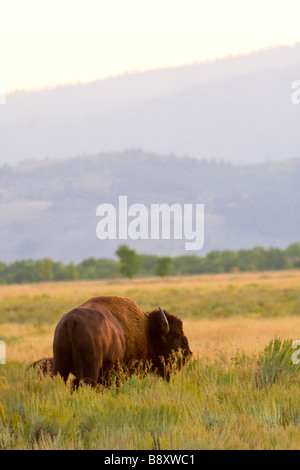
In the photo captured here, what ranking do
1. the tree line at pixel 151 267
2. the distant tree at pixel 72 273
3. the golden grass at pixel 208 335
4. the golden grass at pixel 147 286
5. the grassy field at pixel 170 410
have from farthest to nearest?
1. the tree line at pixel 151 267
2. the distant tree at pixel 72 273
3. the golden grass at pixel 147 286
4. the golden grass at pixel 208 335
5. the grassy field at pixel 170 410

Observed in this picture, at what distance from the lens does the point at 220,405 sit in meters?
8.16

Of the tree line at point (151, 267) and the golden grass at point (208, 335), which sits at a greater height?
the tree line at point (151, 267)

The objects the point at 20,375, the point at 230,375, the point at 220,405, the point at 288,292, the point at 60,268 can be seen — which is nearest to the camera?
the point at 220,405

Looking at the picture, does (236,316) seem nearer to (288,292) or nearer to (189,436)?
(288,292)

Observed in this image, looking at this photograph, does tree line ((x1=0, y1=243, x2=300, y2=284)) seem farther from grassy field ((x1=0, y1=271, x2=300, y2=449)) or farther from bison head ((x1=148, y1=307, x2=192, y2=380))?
grassy field ((x1=0, y1=271, x2=300, y2=449))

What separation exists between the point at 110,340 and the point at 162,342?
134 centimetres

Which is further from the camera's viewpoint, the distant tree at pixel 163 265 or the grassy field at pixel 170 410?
the distant tree at pixel 163 265

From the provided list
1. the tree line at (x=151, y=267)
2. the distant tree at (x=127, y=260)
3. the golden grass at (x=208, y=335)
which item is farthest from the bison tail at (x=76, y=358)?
the tree line at (x=151, y=267)

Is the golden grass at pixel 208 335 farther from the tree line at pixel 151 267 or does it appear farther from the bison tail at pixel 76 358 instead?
the tree line at pixel 151 267

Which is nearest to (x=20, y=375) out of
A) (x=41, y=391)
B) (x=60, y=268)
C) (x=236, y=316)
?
(x=41, y=391)

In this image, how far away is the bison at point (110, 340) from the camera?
8531 mm

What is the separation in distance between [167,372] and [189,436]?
328 centimetres
